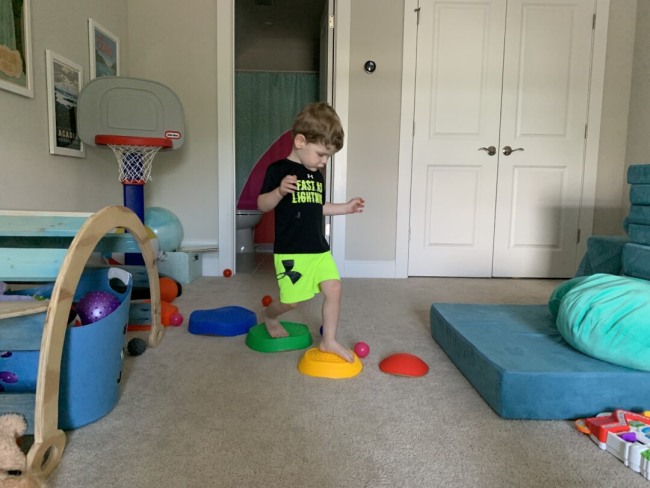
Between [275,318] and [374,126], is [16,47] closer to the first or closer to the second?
[275,318]

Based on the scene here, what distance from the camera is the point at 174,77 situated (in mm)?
3756

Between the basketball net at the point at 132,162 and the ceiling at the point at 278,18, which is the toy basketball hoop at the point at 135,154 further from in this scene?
the ceiling at the point at 278,18

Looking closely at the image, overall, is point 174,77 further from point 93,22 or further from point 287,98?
point 287,98

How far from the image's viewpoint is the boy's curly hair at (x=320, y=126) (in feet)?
5.95

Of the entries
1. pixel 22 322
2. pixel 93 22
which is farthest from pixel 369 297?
pixel 93 22

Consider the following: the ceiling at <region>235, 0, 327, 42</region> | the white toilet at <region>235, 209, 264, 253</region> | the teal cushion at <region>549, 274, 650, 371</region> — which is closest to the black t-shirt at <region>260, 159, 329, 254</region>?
the teal cushion at <region>549, 274, 650, 371</region>

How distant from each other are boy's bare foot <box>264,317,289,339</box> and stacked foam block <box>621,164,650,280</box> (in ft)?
4.60

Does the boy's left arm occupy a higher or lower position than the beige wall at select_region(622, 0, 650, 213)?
lower

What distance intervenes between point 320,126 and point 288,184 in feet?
0.84

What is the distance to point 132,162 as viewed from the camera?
2.99 meters

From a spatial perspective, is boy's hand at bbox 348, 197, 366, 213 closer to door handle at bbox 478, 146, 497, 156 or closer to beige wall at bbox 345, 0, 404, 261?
beige wall at bbox 345, 0, 404, 261

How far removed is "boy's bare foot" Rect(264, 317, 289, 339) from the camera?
209 centimetres

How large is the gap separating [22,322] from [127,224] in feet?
1.45

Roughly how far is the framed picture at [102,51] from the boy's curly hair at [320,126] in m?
2.02
